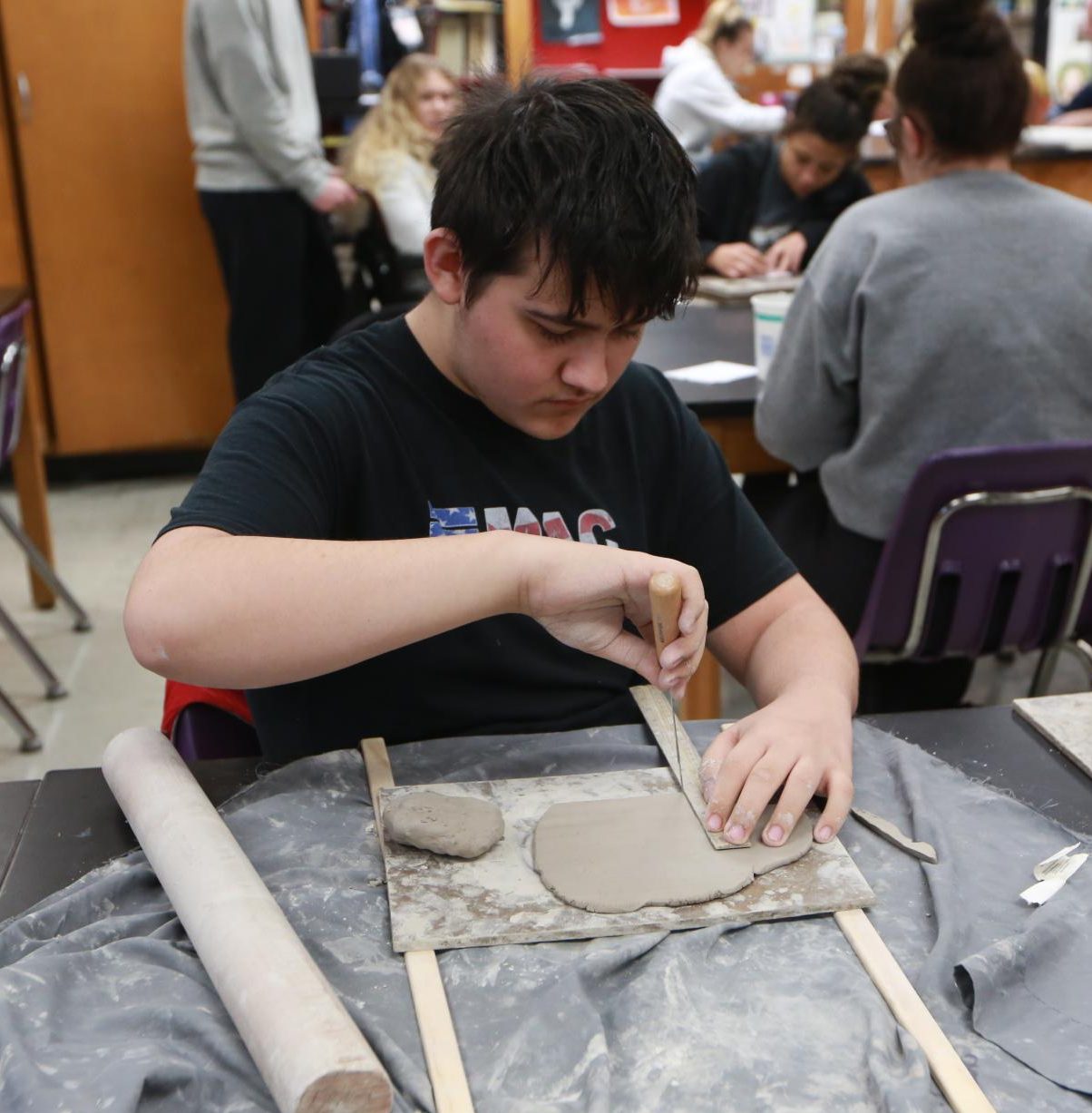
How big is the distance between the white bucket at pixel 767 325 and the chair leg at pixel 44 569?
1804 mm

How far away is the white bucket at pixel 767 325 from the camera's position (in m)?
2.23

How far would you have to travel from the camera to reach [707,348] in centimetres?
261

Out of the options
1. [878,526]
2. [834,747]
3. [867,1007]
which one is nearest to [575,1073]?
[867,1007]

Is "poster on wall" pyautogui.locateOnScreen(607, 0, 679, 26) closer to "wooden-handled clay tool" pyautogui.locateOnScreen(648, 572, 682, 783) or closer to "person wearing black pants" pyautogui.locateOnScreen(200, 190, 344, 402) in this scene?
"person wearing black pants" pyautogui.locateOnScreen(200, 190, 344, 402)

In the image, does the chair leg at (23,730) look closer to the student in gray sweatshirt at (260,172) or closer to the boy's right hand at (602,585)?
the student in gray sweatshirt at (260,172)

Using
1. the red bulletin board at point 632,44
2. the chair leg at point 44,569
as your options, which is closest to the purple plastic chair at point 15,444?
the chair leg at point 44,569

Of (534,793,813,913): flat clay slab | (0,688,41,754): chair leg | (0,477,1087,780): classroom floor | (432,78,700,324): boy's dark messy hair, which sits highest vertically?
(432,78,700,324): boy's dark messy hair


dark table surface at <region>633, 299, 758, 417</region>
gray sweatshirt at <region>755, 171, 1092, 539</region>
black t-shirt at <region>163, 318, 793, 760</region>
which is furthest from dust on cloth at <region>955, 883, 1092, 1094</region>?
dark table surface at <region>633, 299, 758, 417</region>

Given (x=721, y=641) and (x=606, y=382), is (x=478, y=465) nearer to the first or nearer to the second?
(x=606, y=382)

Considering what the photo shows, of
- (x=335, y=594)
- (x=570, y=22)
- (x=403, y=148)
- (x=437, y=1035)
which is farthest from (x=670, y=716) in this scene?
(x=570, y=22)

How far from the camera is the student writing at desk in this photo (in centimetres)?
100

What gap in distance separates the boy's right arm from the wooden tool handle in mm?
12

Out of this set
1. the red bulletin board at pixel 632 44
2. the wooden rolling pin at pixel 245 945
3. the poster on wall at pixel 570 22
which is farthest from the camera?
the red bulletin board at pixel 632 44

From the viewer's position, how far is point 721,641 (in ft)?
4.46
